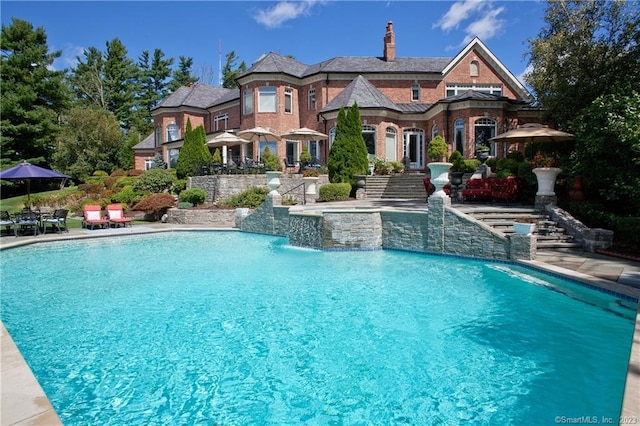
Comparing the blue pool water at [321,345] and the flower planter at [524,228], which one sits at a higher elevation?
the flower planter at [524,228]

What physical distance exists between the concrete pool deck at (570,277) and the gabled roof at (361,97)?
59.2 feet

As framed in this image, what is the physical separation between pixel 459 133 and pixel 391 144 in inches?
184

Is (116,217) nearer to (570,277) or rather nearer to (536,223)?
(536,223)

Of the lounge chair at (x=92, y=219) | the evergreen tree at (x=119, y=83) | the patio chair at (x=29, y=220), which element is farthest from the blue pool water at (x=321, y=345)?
the evergreen tree at (x=119, y=83)

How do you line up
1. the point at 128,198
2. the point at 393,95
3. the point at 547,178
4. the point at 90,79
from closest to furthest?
the point at 547,178, the point at 128,198, the point at 393,95, the point at 90,79

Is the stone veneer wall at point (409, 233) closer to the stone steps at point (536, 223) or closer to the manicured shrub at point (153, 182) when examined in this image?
the stone steps at point (536, 223)

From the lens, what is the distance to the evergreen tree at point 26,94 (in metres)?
36.1

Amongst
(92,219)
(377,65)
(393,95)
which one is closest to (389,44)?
(377,65)

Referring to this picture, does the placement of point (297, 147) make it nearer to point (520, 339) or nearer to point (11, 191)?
point (520, 339)

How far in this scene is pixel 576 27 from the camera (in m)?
17.0

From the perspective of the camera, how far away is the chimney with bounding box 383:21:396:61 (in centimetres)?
3123

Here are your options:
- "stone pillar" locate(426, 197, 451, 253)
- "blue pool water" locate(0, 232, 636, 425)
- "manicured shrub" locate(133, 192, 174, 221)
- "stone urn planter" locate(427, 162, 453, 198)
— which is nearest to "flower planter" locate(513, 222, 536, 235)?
"blue pool water" locate(0, 232, 636, 425)

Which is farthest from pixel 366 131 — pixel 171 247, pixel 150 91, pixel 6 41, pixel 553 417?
pixel 150 91

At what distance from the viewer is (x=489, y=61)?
30.1 meters
